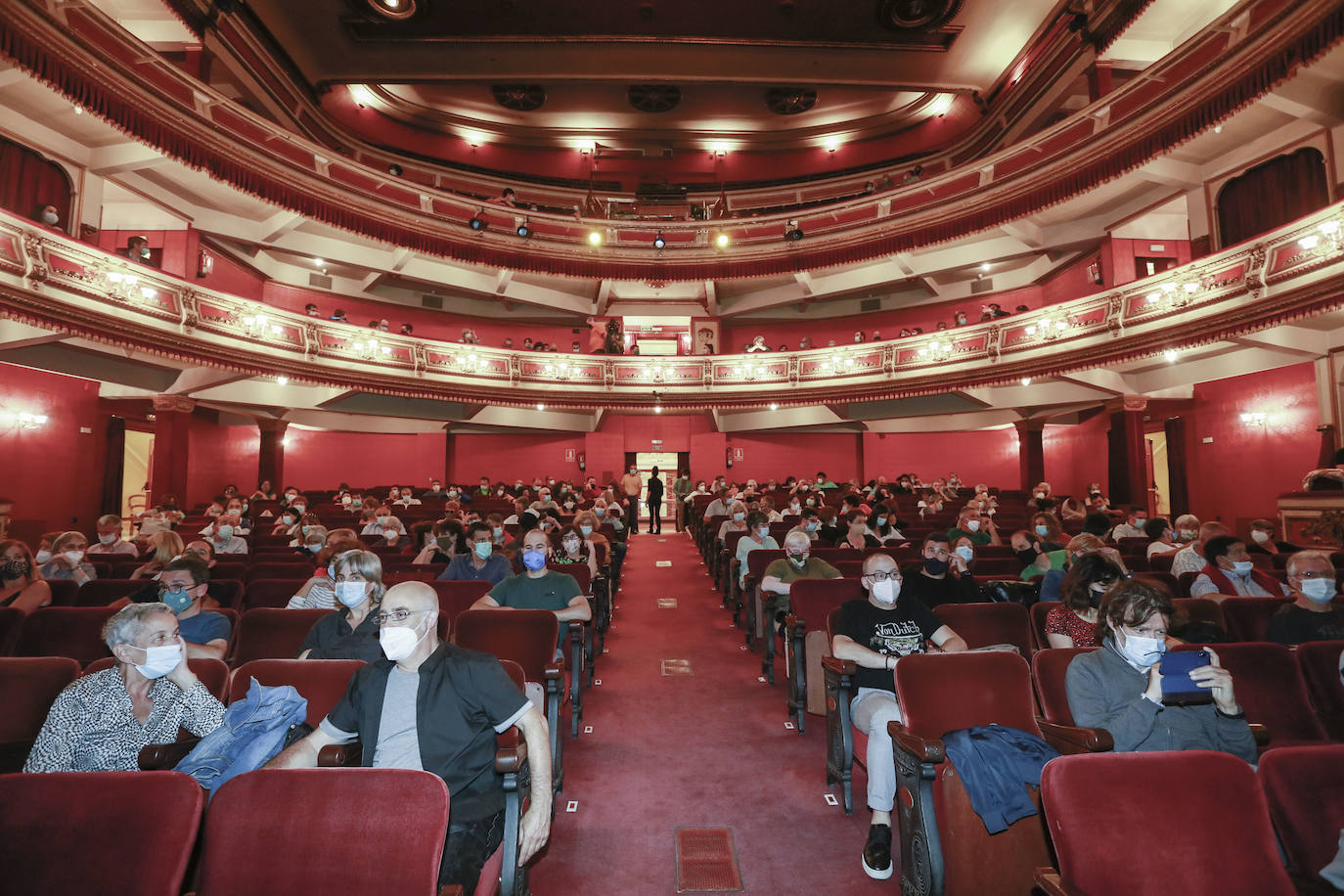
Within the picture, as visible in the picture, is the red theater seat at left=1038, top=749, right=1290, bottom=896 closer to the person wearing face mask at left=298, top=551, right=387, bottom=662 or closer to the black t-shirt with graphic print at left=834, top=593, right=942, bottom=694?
the black t-shirt with graphic print at left=834, top=593, right=942, bottom=694

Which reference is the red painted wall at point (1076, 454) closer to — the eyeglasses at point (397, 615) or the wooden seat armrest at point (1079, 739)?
the wooden seat armrest at point (1079, 739)

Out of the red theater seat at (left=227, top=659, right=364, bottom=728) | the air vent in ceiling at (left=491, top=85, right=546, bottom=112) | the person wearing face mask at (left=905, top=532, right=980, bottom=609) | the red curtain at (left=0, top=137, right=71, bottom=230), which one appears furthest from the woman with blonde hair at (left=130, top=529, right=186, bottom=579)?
the air vent in ceiling at (left=491, top=85, right=546, bottom=112)

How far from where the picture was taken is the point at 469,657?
2.07m

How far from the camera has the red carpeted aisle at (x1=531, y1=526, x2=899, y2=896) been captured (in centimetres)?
257

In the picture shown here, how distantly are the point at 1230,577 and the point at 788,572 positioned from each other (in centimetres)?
290

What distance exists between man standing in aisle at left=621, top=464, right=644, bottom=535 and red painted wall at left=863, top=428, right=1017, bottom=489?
22.2 ft

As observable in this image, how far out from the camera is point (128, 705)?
2.10m

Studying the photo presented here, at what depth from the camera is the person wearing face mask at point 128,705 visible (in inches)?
78.9

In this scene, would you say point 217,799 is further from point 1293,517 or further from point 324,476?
point 324,476

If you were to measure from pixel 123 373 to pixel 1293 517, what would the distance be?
59.7ft

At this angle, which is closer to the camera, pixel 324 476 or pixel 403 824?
pixel 403 824

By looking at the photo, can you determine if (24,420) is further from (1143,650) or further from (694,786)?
(1143,650)

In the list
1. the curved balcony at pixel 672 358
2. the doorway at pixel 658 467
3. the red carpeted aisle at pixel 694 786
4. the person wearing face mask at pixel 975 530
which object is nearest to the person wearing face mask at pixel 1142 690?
the red carpeted aisle at pixel 694 786

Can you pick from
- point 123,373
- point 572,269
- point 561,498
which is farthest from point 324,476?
point 572,269
